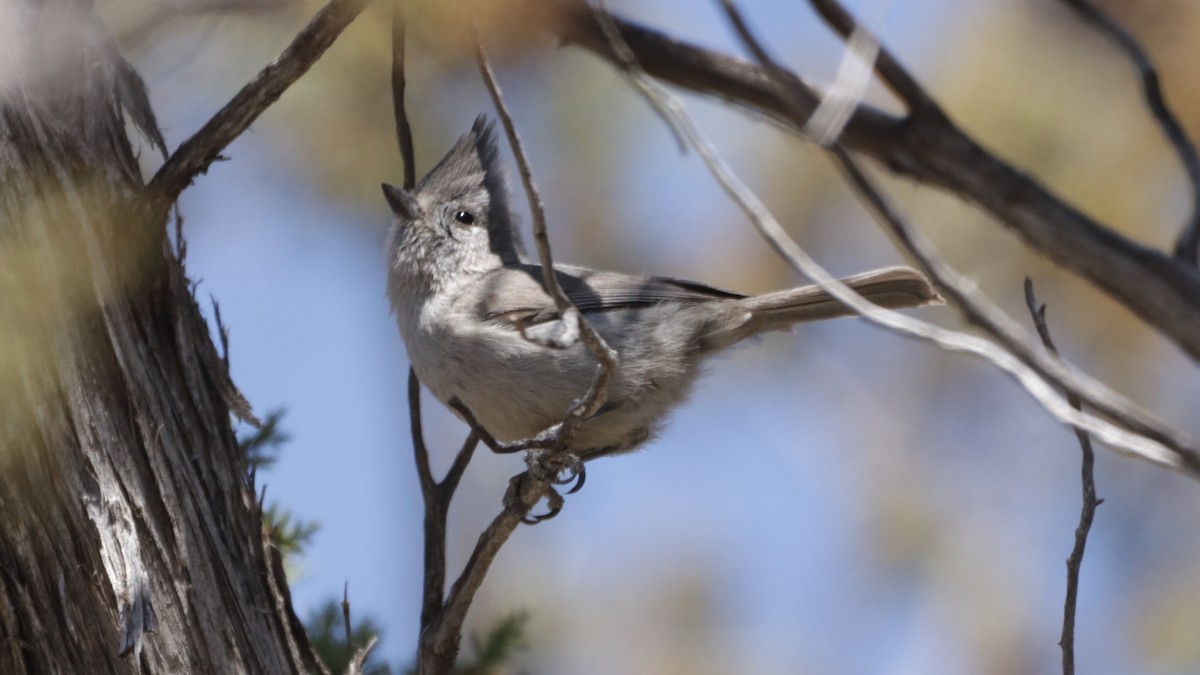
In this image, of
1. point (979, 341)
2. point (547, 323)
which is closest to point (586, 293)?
point (547, 323)

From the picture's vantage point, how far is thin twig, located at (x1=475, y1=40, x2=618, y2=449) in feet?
7.03

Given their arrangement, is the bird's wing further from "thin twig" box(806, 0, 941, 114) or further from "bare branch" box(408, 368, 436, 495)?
"thin twig" box(806, 0, 941, 114)

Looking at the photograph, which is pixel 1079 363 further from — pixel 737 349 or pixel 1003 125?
pixel 737 349

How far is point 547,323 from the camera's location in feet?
12.1

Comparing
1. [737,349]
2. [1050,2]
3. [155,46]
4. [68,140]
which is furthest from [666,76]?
[1050,2]

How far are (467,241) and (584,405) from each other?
1935 mm

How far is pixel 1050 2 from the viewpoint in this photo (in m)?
5.29

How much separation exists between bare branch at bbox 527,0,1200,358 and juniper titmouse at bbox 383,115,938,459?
0.41 metres

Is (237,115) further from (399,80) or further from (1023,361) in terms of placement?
(1023,361)

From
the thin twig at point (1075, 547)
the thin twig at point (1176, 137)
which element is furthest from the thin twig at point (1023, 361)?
the thin twig at point (1176, 137)

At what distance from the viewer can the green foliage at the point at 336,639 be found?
10.2 feet

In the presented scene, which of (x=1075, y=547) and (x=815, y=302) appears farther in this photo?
(x=815, y=302)

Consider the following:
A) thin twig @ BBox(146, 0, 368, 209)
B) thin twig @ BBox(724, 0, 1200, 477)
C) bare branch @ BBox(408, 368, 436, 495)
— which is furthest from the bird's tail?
thin twig @ BBox(146, 0, 368, 209)

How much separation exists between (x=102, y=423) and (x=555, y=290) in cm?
108
